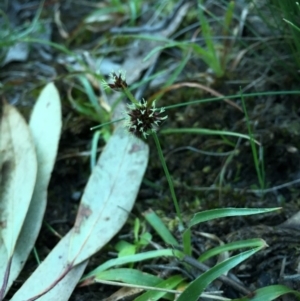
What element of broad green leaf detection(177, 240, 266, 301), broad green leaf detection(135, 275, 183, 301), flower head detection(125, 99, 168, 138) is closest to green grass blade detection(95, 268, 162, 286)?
broad green leaf detection(135, 275, 183, 301)

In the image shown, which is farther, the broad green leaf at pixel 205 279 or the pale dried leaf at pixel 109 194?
the pale dried leaf at pixel 109 194

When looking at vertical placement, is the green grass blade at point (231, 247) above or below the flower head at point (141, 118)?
below

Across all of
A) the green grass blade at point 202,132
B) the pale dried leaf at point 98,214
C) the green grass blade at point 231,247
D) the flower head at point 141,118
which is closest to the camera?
the flower head at point 141,118

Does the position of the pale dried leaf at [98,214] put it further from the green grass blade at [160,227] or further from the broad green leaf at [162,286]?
the broad green leaf at [162,286]

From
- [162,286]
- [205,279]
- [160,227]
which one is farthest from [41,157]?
[205,279]

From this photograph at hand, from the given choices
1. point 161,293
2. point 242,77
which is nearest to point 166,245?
point 161,293

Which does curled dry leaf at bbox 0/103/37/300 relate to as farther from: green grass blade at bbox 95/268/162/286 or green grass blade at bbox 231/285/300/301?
green grass blade at bbox 231/285/300/301

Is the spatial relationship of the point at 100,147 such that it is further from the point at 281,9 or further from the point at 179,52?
the point at 281,9

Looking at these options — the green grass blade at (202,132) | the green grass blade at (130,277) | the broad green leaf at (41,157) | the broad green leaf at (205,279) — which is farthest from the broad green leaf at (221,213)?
the broad green leaf at (41,157)
